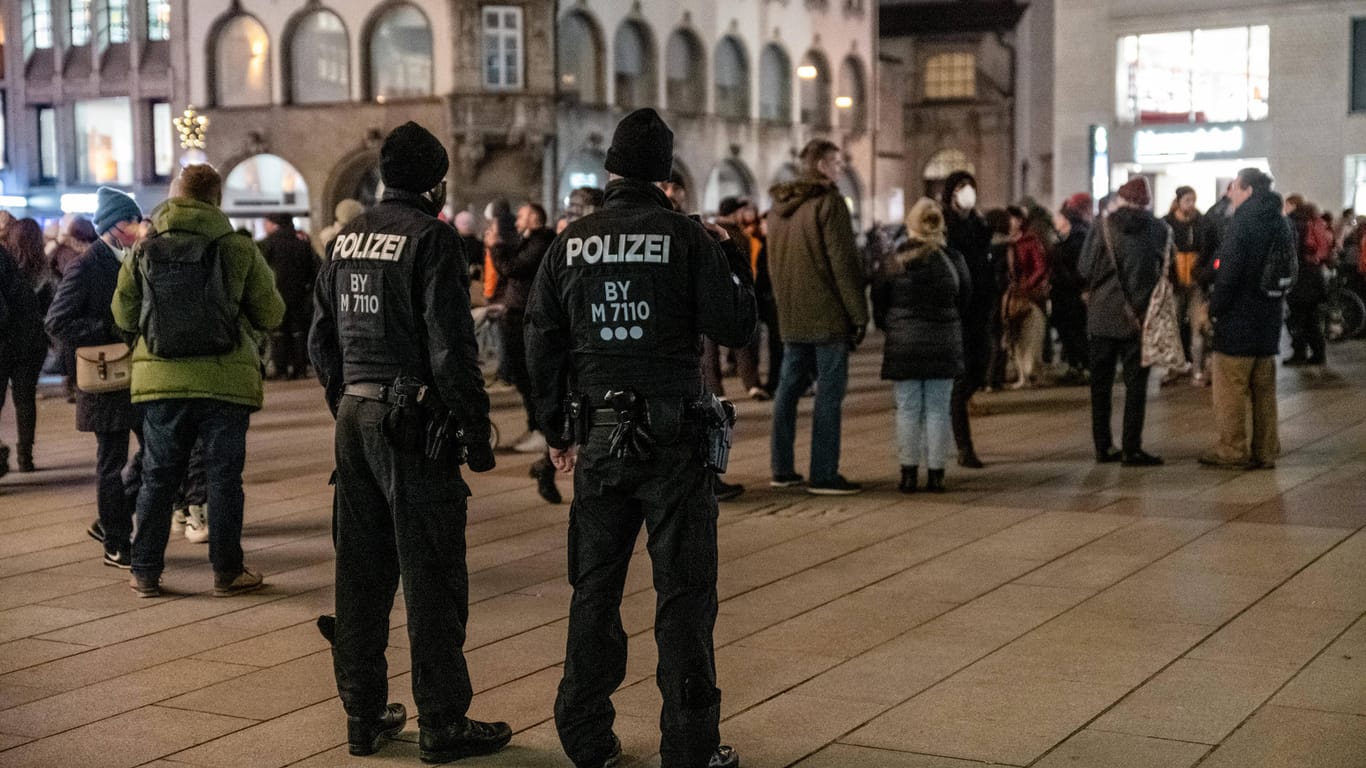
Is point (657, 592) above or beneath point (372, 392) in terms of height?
beneath

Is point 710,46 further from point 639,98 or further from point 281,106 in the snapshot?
point 281,106

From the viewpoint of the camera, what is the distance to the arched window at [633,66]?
4109 centimetres

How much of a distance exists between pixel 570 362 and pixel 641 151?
672 mm

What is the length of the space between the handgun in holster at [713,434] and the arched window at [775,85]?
42322mm

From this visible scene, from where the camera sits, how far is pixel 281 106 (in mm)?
38875

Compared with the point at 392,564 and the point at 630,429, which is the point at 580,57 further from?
the point at 630,429

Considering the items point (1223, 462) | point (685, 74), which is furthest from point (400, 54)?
point (1223, 462)

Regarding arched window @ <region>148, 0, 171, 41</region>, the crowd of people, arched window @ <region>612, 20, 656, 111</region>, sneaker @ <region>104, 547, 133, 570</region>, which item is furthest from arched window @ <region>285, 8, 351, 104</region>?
sneaker @ <region>104, 547, 133, 570</region>

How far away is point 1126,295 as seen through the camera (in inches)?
455

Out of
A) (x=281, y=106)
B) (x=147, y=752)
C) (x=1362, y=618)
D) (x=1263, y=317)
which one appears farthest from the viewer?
(x=281, y=106)

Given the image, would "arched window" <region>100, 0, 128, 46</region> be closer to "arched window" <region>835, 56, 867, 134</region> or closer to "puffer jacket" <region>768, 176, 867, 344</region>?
"arched window" <region>835, 56, 867, 134</region>

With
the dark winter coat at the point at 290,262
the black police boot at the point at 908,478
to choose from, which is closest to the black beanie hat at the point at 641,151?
the black police boot at the point at 908,478

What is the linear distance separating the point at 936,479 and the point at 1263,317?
2.38 m

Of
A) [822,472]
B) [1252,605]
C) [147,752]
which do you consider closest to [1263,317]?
[822,472]
